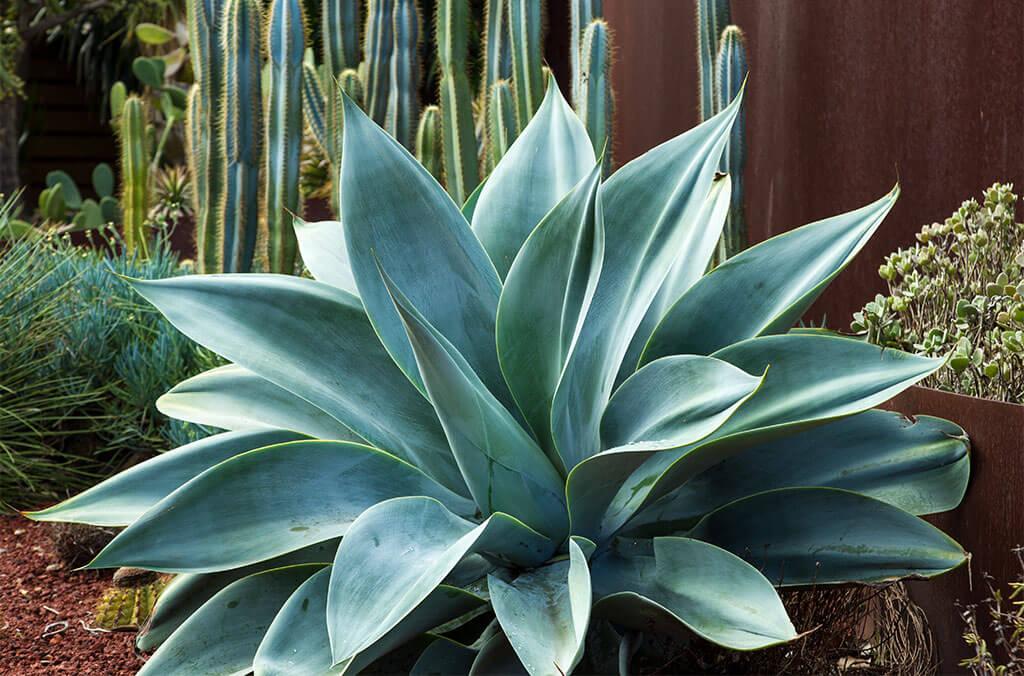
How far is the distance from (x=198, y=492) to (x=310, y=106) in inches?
129

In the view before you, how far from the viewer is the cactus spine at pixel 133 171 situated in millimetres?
5484

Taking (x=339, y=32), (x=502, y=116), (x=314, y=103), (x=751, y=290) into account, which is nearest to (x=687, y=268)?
(x=751, y=290)

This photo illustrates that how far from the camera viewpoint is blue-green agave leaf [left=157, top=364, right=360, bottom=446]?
1504mm

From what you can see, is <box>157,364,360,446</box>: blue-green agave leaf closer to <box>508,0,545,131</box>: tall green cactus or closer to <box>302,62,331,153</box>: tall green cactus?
<box>508,0,545,131</box>: tall green cactus

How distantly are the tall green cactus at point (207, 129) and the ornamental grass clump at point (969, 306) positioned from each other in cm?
249

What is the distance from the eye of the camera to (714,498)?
1.42 metres

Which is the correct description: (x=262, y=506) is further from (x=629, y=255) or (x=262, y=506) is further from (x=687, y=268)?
(x=687, y=268)

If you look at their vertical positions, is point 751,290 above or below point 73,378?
above

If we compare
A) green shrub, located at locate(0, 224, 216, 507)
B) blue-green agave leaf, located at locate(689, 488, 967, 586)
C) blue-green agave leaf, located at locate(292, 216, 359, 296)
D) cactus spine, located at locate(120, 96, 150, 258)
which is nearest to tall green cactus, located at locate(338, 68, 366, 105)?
green shrub, located at locate(0, 224, 216, 507)

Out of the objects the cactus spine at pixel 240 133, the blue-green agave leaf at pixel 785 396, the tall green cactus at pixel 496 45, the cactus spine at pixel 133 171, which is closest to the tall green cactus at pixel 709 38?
the tall green cactus at pixel 496 45

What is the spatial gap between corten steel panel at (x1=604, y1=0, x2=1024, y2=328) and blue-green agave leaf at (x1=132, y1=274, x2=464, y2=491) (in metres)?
1.53

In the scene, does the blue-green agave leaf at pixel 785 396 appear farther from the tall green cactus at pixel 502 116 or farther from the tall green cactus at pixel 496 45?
the tall green cactus at pixel 496 45

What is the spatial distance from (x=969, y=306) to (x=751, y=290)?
409 mm

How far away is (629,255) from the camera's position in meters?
1.44
